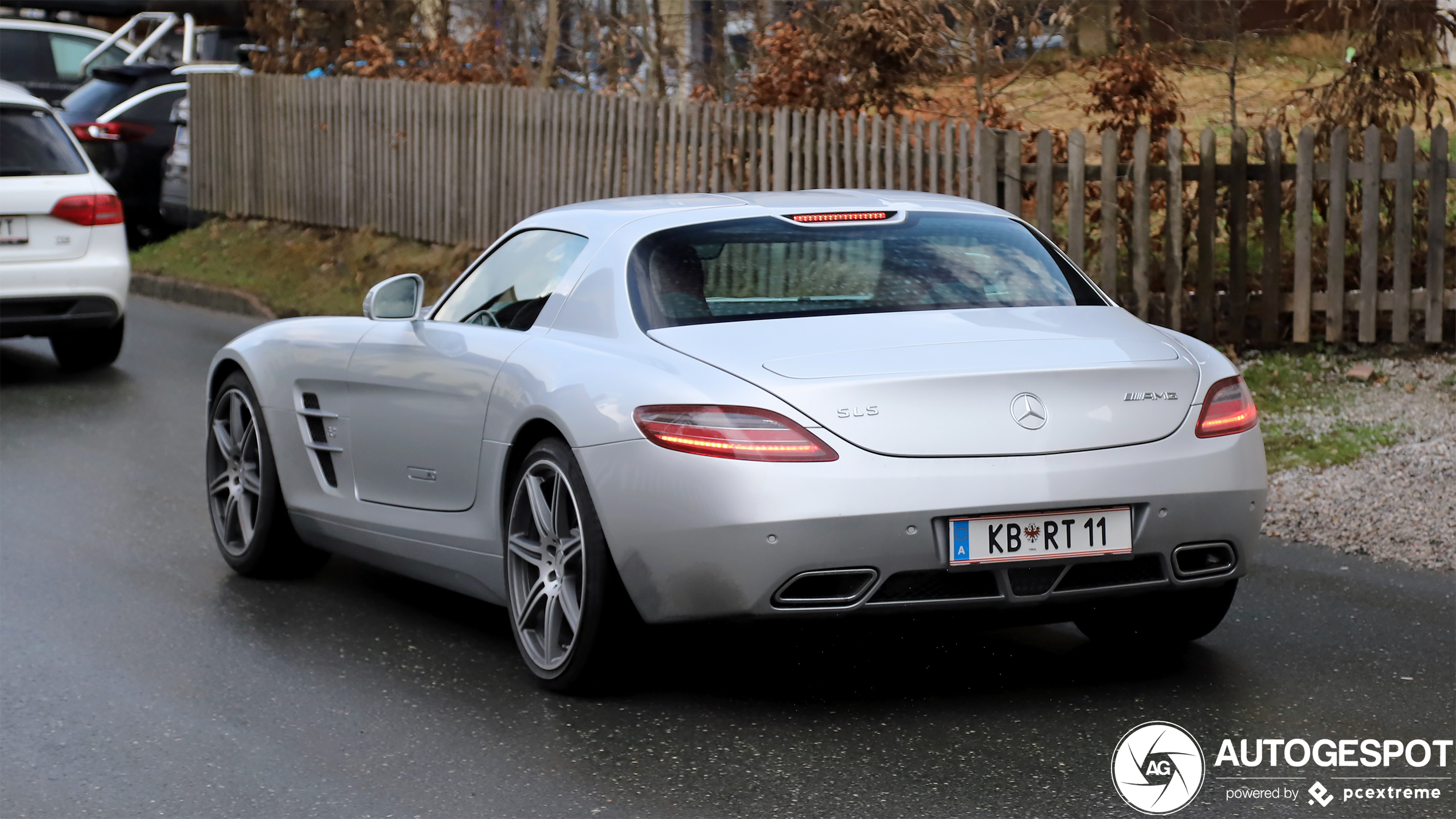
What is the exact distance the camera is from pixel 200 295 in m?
17.7

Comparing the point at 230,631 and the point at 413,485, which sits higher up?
the point at 413,485

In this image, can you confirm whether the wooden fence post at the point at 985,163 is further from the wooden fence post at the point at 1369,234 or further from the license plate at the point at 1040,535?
the license plate at the point at 1040,535

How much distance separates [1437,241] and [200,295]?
1114 cm

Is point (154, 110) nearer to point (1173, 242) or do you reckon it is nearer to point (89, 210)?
point (89, 210)

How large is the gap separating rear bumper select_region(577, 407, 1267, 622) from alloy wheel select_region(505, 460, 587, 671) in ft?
0.87

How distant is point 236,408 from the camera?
7.20 metres

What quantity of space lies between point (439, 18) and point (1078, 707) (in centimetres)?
1648

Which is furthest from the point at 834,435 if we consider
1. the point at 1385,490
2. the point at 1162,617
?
the point at 1385,490

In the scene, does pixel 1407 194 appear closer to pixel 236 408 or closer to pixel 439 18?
pixel 236 408

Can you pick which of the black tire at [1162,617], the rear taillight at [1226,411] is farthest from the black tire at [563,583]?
the rear taillight at [1226,411]

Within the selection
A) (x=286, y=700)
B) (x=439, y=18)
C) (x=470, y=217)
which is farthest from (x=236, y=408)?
(x=439, y=18)

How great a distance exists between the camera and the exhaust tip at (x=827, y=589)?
15.6 ft

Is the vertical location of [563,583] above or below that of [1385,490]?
above

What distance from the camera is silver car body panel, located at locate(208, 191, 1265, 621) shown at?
15.5ft
